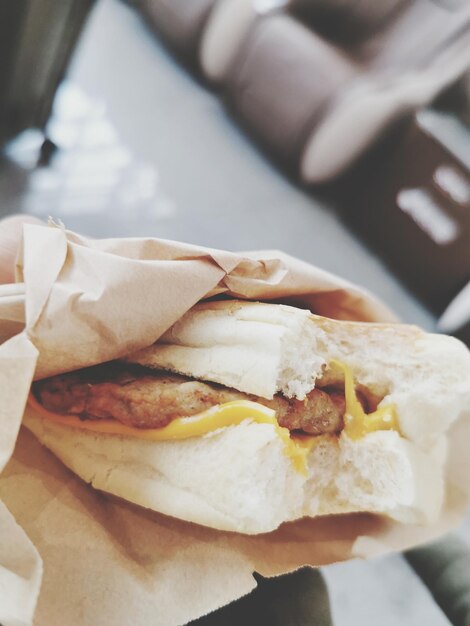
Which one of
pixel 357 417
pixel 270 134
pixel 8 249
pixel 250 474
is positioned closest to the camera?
pixel 250 474

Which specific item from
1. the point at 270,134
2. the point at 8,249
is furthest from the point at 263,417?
the point at 270,134

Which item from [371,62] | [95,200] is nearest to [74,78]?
[95,200]

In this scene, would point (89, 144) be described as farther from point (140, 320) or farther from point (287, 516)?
point (287, 516)

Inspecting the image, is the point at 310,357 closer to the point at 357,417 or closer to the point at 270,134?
the point at 357,417

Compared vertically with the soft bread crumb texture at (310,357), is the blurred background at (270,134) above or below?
below

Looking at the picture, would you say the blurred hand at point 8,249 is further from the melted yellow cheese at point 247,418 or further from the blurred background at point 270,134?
the blurred background at point 270,134

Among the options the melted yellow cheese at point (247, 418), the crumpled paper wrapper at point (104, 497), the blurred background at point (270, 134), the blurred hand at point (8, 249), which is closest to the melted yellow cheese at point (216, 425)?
the melted yellow cheese at point (247, 418)

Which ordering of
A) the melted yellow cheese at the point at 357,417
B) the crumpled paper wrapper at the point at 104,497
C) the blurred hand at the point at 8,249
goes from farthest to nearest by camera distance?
1. the blurred hand at the point at 8,249
2. the melted yellow cheese at the point at 357,417
3. the crumpled paper wrapper at the point at 104,497
